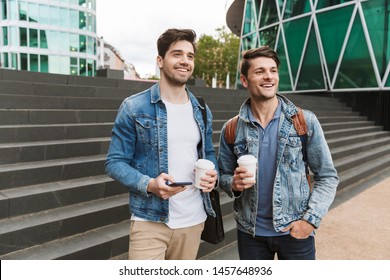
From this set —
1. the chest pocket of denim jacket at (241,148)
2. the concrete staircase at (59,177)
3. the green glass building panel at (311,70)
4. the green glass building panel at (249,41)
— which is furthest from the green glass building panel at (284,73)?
the chest pocket of denim jacket at (241,148)

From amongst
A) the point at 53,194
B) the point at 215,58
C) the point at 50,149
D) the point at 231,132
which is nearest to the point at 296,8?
the point at 50,149

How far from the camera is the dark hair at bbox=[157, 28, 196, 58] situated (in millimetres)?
2053

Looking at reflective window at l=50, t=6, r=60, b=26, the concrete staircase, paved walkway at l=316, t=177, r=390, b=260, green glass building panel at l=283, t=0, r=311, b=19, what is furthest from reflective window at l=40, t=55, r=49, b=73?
paved walkway at l=316, t=177, r=390, b=260

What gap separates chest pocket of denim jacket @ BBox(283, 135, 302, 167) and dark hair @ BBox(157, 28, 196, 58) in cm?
91

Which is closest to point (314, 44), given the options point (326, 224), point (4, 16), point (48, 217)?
point (326, 224)

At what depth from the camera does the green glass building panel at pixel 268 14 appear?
1999 centimetres

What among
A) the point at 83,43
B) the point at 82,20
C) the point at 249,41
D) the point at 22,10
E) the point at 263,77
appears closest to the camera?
the point at 263,77

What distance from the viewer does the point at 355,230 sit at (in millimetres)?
4949

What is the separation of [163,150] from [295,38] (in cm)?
1800

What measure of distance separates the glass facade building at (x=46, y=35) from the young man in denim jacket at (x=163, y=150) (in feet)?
127

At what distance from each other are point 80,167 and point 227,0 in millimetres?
28283

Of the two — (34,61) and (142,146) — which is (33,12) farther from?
(142,146)
